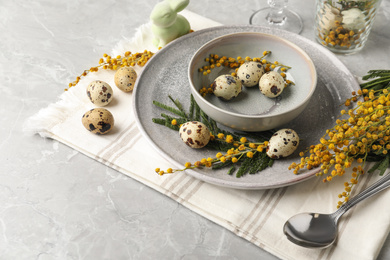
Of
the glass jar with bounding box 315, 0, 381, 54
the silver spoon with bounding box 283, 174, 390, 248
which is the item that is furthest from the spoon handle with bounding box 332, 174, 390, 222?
the glass jar with bounding box 315, 0, 381, 54

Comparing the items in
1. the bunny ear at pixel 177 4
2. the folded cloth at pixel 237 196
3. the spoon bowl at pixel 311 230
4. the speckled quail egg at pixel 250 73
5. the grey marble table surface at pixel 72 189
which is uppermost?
the bunny ear at pixel 177 4

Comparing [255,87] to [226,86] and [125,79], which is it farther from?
[125,79]

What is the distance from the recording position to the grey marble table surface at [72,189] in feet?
2.75

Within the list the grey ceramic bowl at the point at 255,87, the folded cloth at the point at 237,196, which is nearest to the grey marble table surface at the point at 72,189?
the folded cloth at the point at 237,196

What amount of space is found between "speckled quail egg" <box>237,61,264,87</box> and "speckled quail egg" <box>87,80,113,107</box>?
296mm

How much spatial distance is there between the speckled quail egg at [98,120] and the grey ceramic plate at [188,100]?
0.06 m

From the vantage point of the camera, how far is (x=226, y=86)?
0.94 metres

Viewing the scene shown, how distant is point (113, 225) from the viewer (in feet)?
2.84

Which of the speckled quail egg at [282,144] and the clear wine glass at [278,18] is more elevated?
the speckled quail egg at [282,144]

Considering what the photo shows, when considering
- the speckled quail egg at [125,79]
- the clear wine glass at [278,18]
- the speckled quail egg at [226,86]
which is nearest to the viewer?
the speckled quail egg at [226,86]

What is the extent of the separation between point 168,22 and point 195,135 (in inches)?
14.0

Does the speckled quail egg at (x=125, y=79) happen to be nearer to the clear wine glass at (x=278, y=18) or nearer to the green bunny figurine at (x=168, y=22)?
the green bunny figurine at (x=168, y=22)

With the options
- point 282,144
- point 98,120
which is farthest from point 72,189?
point 282,144

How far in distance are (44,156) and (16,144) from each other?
0.26ft
